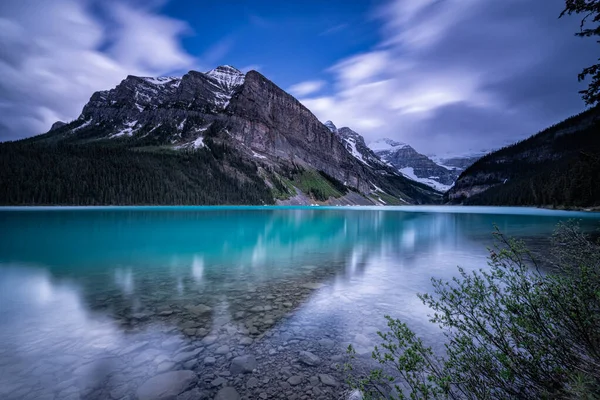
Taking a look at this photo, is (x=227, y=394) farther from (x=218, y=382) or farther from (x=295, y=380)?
(x=295, y=380)

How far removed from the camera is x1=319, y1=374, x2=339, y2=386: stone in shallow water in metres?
6.27

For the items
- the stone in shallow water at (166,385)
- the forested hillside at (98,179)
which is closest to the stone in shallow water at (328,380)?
the stone in shallow water at (166,385)

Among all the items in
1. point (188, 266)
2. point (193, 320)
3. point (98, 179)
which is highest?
point (98, 179)

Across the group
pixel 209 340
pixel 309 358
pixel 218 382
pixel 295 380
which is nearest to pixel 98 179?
pixel 209 340

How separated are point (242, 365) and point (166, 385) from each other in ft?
5.60

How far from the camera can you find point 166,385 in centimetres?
617

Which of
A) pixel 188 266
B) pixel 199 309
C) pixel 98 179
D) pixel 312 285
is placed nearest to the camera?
pixel 199 309

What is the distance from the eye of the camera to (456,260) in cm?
2052

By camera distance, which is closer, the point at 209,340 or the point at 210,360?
the point at 210,360

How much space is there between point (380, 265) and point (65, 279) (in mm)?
18459

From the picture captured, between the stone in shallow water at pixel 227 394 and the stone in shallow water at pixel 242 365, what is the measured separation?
0.61 m

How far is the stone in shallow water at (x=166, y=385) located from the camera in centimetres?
584

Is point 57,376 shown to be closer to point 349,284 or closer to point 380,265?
point 349,284

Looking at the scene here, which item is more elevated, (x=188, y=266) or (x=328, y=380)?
(x=328, y=380)
